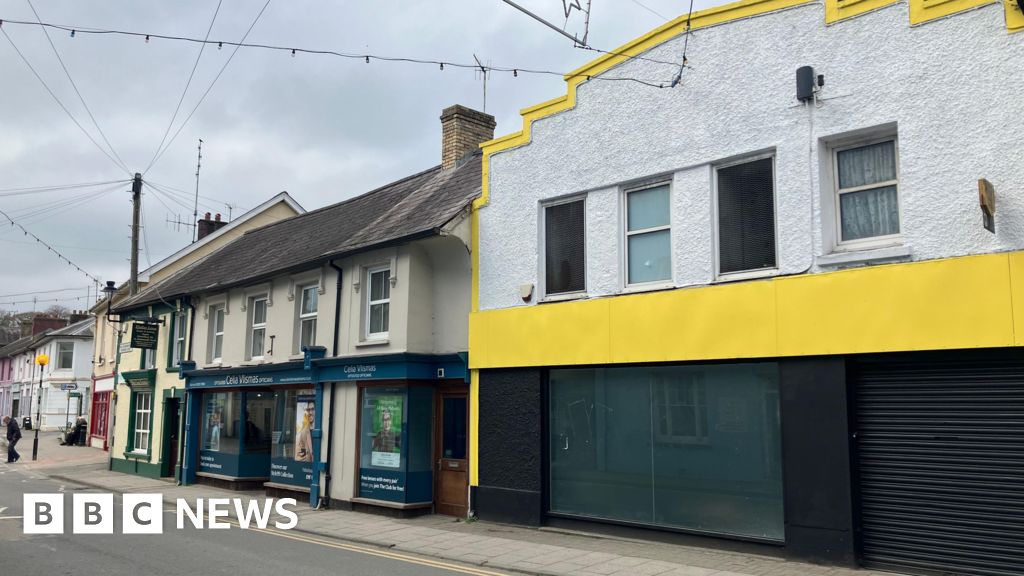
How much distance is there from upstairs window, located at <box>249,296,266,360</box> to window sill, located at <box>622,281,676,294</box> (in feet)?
36.7

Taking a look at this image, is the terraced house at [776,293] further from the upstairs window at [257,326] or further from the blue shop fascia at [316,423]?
the upstairs window at [257,326]

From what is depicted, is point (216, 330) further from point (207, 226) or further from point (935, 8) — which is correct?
point (935, 8)

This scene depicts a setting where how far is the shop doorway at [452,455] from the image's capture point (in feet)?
47.9

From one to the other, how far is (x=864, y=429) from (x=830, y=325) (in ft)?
4.23

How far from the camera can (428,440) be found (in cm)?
1522

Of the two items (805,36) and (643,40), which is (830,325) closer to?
(805,36)

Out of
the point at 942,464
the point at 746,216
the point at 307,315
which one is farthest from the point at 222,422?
the point at 942,464

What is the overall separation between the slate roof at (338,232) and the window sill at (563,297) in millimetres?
2350

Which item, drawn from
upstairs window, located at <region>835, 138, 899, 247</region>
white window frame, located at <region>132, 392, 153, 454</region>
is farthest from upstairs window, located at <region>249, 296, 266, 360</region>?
upstairs window, located at <region>835, 138, 899, 247</region>

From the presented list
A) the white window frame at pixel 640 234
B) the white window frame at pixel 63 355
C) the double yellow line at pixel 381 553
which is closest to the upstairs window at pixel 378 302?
the double yellow line at pixel 381 553

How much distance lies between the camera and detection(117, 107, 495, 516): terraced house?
14945 mm

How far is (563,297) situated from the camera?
42.6 feet

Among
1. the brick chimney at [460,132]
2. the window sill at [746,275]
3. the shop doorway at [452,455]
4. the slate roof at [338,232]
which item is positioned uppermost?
the brick chimney at [460,132]

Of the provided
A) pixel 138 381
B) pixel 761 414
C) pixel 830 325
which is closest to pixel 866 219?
pixel 830 325
